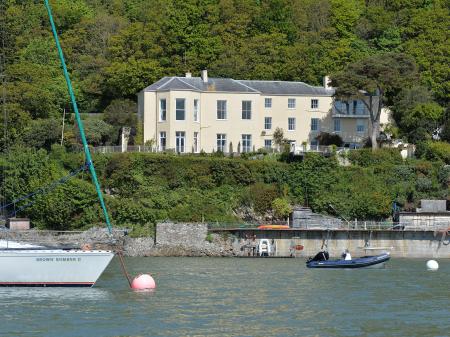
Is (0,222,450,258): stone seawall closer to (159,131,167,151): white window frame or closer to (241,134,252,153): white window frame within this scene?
(159,131,167,151): white window frame

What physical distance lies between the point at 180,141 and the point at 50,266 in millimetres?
40476

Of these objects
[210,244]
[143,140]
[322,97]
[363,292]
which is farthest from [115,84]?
[363,292]

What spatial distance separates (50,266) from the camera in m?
49.1

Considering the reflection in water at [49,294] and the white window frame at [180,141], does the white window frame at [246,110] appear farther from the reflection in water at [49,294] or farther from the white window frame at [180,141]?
the reflection in water at [49,294]

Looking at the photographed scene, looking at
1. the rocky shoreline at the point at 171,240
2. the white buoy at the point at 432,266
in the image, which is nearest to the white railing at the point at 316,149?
the rocky shoreline at the point at 171,240

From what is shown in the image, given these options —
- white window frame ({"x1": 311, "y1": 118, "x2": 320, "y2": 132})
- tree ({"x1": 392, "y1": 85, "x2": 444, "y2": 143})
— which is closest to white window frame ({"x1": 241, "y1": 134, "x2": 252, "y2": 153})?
white window frame ({"x1": 311, "y1": 118, "x2": 320, "y2": 132})

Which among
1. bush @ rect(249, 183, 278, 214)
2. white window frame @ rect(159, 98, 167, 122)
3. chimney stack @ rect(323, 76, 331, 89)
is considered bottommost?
bush @ rect(249, 183, 278, 214)

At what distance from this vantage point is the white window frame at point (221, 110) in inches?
3575

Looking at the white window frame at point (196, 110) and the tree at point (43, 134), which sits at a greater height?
the white window frame at point (196, 110)

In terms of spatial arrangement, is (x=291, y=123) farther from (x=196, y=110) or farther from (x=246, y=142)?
(x=196, y=110)

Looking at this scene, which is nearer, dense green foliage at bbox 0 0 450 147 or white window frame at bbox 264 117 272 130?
dense green foliage at bbox 0 0 450 147

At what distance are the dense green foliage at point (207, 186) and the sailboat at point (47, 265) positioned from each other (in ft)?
83.9

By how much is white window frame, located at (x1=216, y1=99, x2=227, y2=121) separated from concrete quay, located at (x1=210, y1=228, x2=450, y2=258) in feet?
60.0

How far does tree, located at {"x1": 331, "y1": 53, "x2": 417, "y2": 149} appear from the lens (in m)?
87.8
